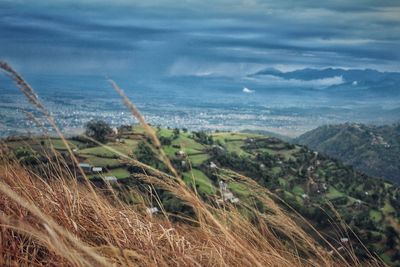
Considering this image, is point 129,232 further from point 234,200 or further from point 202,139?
point 202,139

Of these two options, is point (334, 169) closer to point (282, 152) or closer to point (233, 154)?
point (282, 152)

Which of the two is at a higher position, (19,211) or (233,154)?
(19,211)

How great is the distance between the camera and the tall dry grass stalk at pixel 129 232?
6.63 feet

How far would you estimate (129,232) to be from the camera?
255 centimetres

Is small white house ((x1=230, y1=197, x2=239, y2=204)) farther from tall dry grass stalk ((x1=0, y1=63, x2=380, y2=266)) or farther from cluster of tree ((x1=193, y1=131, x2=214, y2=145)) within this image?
cluster of tree ((x1=193, y1=131, x2=214, y2=145))

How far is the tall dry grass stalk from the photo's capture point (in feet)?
6.63

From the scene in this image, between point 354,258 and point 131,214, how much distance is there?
1.38m

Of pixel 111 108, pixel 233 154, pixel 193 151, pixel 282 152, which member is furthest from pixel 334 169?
pixel 111 108

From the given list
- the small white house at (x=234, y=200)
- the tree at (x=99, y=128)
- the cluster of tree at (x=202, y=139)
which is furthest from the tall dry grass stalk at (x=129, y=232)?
the cluster of tree at (x=202, y=139)

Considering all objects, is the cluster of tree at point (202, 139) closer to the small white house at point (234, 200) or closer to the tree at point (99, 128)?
the tree at point (99, 128)

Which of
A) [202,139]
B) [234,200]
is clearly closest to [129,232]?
[234,200]

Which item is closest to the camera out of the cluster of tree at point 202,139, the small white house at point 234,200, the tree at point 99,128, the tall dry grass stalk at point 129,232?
the tall dry grass stalk at point 129,232

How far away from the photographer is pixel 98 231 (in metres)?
2.54

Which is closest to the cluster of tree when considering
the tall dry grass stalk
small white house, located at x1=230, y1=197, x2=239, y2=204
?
small white house, located at x1=230, y1=197, x2=239, y2=204
